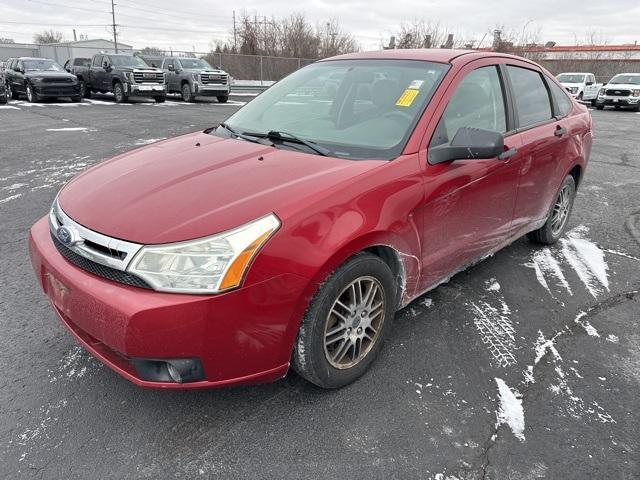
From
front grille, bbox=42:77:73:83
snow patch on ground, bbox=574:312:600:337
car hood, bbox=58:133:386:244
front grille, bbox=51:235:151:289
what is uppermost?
front grille, bbox=42:77:73:83

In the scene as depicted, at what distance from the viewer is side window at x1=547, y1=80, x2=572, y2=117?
425cm

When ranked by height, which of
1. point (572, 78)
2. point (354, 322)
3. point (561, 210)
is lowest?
point (354, 322)

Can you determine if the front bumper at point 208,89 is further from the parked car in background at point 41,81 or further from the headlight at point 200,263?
the headlight at point 200,263

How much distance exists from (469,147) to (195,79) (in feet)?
60.9

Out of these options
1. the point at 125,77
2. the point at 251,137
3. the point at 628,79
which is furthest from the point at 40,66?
the point at 628,79

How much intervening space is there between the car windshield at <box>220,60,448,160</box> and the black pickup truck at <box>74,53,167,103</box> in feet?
54.2

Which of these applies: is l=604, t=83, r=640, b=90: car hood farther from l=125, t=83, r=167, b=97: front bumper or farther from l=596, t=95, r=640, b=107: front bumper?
l=125, t=83, r=167, b=97: front bumper

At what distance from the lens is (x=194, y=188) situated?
2334 millimetres

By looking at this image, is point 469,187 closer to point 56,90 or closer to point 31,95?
point 56,90

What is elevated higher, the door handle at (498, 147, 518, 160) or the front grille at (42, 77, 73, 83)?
the front grille at (42, 77, 73, 83)

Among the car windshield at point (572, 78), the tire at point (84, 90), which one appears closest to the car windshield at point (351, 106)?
the tire at point (84, 90)

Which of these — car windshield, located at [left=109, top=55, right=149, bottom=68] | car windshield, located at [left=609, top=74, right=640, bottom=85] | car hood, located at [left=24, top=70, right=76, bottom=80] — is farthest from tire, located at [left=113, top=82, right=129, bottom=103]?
car windshield, located at [left=609, top=74, right=640, bottom=85]

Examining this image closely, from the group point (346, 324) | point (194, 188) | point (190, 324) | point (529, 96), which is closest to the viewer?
point (190, 324)

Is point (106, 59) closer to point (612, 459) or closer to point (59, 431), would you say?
A: point (59, 431)
